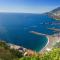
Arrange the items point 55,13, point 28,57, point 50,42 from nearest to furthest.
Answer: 1. point 28,57
2. point 50,42
3. point 55,13

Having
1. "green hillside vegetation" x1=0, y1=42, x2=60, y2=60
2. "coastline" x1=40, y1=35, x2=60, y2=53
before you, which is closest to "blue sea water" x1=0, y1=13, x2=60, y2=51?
"coastline" x1=40, y1=35, x2=60, y2=53

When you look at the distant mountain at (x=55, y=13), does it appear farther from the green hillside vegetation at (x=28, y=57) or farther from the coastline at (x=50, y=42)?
the green hillside vegetation at (x=28, y=57)

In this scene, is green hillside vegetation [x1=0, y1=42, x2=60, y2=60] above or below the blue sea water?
below

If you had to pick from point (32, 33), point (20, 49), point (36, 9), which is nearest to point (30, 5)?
point (36, 9)

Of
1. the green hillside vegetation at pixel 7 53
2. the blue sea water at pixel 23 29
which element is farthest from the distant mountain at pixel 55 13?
the green hillside vegetation at pixel 7 53

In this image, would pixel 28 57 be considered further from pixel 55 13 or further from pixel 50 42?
pixel 55 13

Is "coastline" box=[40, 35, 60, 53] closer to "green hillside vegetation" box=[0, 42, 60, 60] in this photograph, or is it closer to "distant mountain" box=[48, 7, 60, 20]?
"distant mountain" box=[48, 7, 60, 20]

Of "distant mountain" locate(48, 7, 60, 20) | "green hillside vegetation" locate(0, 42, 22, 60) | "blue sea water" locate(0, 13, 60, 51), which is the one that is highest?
"distant mountain" locate(48, 7, 60, 20)

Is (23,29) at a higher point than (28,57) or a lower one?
higher

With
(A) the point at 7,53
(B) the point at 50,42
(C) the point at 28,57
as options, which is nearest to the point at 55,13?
(B) the point at 50,42
